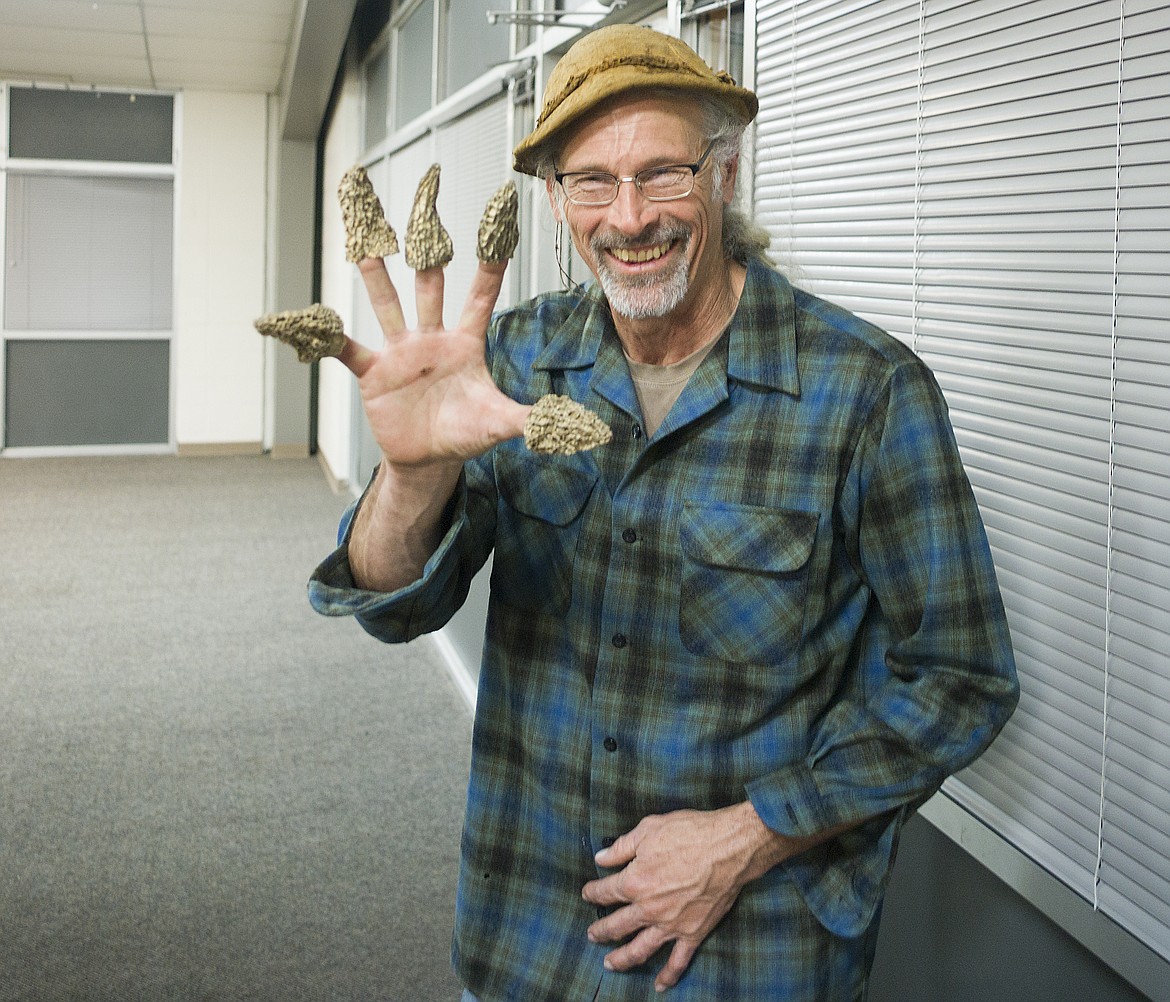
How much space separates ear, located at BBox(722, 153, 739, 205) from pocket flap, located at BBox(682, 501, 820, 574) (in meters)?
0.31

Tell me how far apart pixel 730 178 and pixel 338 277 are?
672cm

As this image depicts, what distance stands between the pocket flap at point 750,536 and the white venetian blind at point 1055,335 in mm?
400

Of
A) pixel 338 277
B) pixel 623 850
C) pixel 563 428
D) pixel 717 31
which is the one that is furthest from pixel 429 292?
pixel 338 277

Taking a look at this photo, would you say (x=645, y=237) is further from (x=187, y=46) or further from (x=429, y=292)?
(x=187, y=46)

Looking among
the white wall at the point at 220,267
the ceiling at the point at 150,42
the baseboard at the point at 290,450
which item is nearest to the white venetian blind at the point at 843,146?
the ceiling at the point at 150,42

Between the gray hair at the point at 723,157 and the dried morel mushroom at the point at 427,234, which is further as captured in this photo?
the gray hair at the point at 723,157

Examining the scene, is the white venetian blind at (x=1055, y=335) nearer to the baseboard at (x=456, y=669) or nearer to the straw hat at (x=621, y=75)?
the straw hat at (x=621, y=75)

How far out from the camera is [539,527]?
1.19 m

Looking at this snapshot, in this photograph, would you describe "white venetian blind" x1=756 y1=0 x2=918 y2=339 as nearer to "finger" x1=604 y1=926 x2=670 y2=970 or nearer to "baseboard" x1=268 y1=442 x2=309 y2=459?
"finger" x1=604 y1=926 x2=670 y2=970

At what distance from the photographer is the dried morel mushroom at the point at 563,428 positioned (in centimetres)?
88

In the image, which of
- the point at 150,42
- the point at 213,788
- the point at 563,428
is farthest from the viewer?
the point at 150,42

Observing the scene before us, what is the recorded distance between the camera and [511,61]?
3129mm

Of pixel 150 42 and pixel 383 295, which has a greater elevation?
pixel 150 42

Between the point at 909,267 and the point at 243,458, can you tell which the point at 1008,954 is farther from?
the point at 243,458
